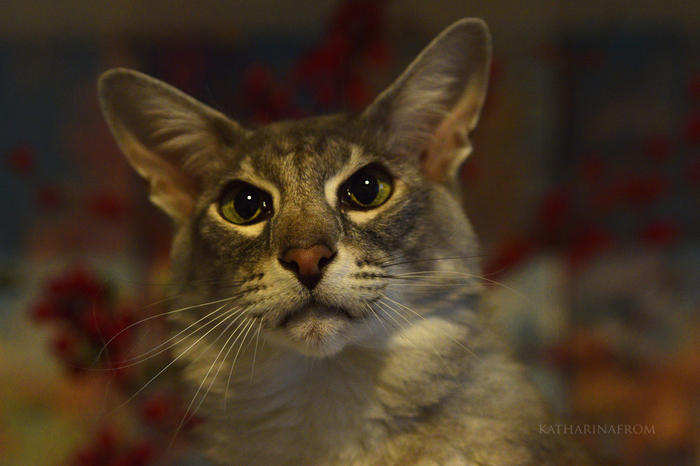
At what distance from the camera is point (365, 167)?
3.82 ft

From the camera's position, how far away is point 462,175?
173cm

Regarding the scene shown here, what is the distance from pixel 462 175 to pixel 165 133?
2.96ft

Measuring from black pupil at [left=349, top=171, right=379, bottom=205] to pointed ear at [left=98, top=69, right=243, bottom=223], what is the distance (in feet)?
1.09

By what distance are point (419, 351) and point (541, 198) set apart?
1027 mm

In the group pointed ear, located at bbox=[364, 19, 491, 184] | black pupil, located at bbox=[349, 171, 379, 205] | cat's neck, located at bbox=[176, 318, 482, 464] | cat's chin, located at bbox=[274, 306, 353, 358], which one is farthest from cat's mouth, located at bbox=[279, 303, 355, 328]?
pointed ear, located at bbox=[364, 19, 491, 184]

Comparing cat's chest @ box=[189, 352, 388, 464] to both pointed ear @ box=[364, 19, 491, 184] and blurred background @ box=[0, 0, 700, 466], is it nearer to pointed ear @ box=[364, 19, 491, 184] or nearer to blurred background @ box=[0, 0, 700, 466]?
blurred background @ box=[0, 0, 700, 466]

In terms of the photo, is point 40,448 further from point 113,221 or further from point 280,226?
point 280,226

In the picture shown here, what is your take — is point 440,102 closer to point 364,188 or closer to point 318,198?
point 364,188

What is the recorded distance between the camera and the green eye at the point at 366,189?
1.12m

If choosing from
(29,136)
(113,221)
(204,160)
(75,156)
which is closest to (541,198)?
(204,160)

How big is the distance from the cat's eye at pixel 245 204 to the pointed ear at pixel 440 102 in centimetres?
30

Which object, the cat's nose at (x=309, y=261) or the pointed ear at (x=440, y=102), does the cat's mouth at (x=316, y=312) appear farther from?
the pointed ear at (x=440, y=102)

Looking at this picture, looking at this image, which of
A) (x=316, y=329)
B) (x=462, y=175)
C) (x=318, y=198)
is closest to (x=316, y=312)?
(x=316, y=329)

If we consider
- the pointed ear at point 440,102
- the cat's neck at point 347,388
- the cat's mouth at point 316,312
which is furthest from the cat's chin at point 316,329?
the pointed ear at point 440,102
